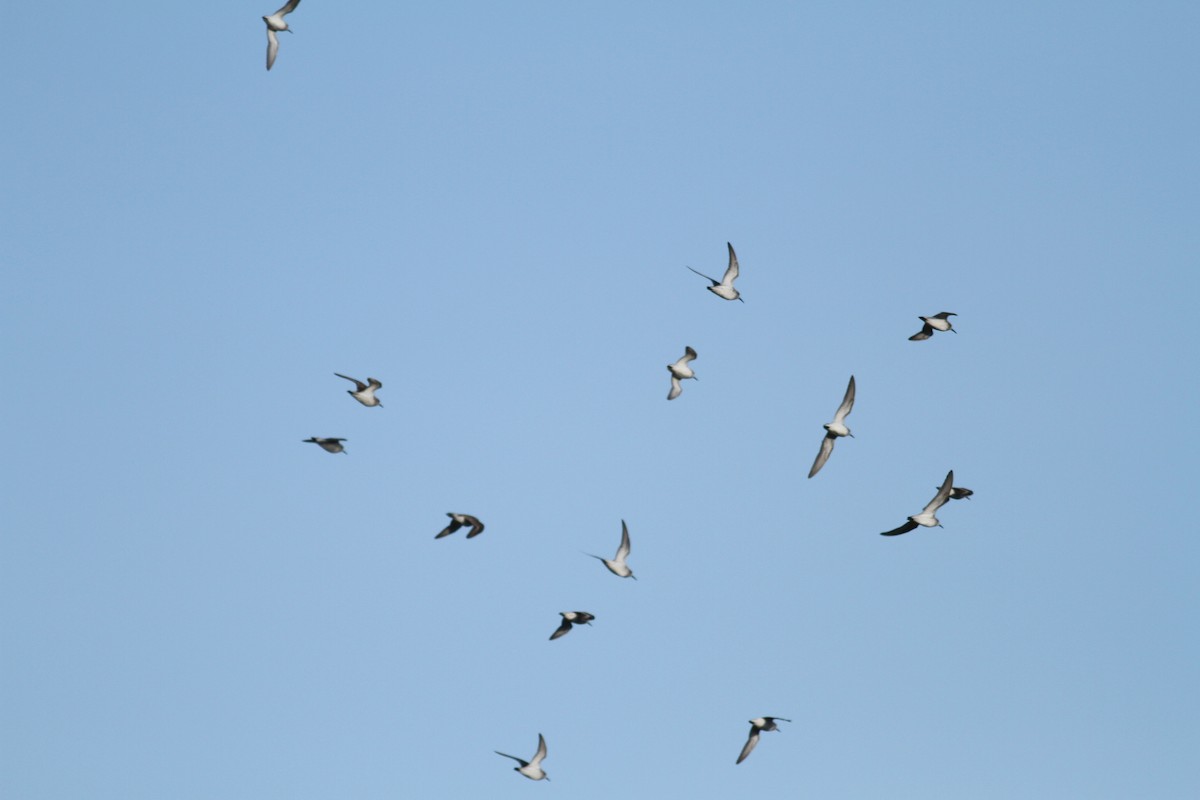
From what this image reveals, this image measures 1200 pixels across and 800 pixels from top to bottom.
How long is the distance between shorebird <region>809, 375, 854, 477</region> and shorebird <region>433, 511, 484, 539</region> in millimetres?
15490

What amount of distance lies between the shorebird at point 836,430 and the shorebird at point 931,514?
160 inches

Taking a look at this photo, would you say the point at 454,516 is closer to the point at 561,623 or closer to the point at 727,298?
the point at 561,623

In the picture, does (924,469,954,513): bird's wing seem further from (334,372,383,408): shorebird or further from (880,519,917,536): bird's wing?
(334,372,383,408): shorebird

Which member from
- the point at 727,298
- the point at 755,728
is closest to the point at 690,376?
the point at 727,298

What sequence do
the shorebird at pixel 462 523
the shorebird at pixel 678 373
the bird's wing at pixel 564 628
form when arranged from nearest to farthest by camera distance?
the shorebird at pixel 462 523 < the bird's wing at pixel 564 628 < the shorebird at pixel 678 373

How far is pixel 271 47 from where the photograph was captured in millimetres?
64000

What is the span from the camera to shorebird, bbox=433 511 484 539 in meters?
57.0

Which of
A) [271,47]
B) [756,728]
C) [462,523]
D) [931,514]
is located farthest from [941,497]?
[271,47]

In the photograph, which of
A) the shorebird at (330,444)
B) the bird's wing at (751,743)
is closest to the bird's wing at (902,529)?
the bird's wing at (751,743)

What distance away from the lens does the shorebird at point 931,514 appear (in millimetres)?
64312

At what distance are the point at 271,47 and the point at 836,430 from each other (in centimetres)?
2663

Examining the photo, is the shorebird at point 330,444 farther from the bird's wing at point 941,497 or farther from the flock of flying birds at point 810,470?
the bird's wing at point 941,497

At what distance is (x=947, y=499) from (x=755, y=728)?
11810 mm

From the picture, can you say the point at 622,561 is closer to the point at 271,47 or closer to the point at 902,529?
the point at 902,529
